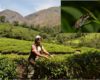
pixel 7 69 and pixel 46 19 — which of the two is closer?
pixel 7 69

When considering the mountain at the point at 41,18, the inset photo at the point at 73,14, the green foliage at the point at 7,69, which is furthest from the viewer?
the mountain at the point at 41,18

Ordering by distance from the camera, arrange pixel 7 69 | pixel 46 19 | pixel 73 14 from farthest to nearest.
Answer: pixel 46 19
pixel 73 14
pixel 7 69

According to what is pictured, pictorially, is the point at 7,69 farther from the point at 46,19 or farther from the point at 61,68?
the point at 46,19

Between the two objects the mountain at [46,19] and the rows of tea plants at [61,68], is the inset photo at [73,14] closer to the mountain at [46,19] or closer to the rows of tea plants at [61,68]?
the rows of tea plants at [61,68]

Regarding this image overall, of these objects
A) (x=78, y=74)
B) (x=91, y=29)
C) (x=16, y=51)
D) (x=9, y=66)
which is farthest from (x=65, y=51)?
(x=9, y=66)

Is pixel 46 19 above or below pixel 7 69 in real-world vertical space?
above

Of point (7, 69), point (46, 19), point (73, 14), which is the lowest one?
point (7, 69)

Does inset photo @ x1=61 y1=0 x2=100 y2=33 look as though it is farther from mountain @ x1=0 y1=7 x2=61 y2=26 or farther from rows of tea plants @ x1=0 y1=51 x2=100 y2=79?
mountain @ x1=0 y1=7 x2=61 y2=26

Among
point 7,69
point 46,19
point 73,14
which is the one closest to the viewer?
point 7,69

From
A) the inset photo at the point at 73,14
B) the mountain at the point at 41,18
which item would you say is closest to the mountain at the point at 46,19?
the mountain at the point at 41,18

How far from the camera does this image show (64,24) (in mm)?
3354

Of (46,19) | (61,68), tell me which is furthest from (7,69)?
Answer: (46,19)

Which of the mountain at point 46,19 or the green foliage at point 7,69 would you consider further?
the mountain at point 46,19

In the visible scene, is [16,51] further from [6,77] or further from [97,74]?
[97,74]
